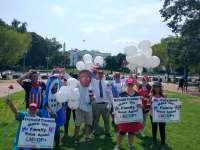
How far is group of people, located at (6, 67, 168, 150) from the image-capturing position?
10727 mm

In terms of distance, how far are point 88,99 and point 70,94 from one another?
118cm

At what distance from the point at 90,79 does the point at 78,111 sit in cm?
93

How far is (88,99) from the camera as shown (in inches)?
470

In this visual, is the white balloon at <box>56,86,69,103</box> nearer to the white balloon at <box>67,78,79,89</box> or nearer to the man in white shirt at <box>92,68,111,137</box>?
the white balloon at <box>67,78,79,89</box>

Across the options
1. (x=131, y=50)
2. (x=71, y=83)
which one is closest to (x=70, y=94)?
(x=71, y=83)

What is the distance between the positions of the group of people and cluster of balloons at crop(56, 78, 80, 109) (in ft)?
0.76

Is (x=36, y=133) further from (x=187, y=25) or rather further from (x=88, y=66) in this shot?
(x=187, y=25)

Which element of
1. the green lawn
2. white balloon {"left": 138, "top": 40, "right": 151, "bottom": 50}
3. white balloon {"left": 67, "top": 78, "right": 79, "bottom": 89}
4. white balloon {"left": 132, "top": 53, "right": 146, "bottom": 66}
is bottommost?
the green lawn

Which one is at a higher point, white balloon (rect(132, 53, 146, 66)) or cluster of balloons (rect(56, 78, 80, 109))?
white balloon (rect(132, 53, 146, 66))

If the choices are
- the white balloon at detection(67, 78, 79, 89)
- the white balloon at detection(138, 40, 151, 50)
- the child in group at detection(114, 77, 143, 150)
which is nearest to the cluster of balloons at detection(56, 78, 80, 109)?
the white balloon at detection(67, 78, 79, 89)

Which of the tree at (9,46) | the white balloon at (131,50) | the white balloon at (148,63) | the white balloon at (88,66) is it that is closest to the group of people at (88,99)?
the white balloon at (88,66)

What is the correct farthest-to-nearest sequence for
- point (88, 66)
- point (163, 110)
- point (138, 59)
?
point (138, 59) → point (88, 66) → point (163, 110)

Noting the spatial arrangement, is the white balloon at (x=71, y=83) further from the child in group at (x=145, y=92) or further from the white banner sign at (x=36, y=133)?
the child in group at (x=145, y=92)

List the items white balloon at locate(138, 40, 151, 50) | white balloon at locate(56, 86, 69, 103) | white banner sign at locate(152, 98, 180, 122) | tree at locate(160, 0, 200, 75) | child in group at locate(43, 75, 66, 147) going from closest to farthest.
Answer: white balloon at locate(56, 86, 69, 103)
child in group at locate(43, 75, 66, 147)
white banner sign at locate(152, 98, 180, 122)
white balloon at locate(138, 40, 151, 50)
tree at locate(160, 0, 200, 75)
